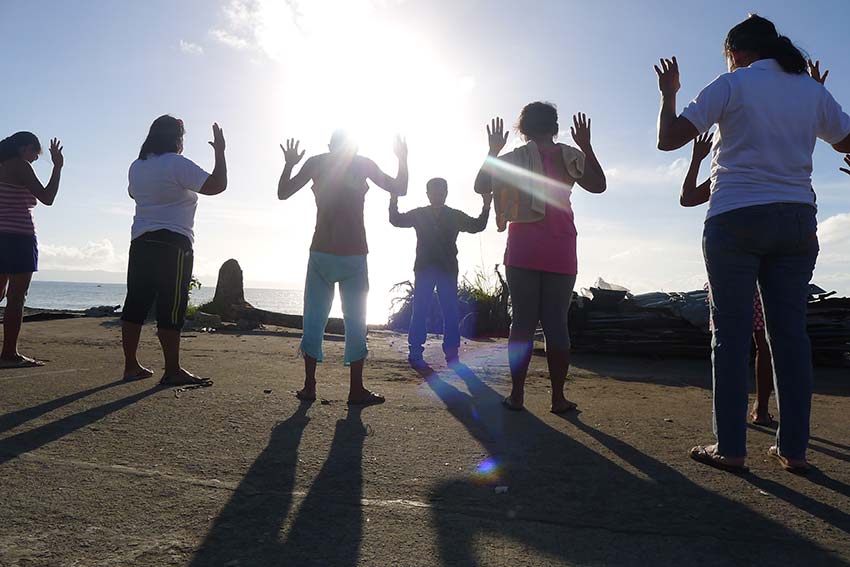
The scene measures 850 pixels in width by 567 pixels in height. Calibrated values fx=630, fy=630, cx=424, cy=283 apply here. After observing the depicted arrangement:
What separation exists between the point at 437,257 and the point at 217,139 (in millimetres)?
2596

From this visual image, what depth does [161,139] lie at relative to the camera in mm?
4758

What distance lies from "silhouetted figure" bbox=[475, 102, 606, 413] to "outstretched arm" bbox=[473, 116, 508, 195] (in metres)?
0.14

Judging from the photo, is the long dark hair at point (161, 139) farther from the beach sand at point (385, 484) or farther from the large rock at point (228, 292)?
the large rock at point (228, 292)

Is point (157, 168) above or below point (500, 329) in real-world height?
above

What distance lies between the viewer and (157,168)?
4617 mm

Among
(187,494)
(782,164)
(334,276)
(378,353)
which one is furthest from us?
(378,353)

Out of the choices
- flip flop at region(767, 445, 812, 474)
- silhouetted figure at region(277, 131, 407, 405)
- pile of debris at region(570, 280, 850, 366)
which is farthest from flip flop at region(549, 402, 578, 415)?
pile of debris at region(570, 280, 850, 366)

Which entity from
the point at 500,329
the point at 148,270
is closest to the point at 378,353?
the point at 148,270

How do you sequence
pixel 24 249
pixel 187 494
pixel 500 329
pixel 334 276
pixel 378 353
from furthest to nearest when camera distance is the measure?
1. pixel 500 329
2. pixel 378 353
3. pixel 24 249
4. pixel 334 276
5. pixel 187 494

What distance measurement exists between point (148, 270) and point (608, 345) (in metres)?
5.08

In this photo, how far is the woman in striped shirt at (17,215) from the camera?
529cm

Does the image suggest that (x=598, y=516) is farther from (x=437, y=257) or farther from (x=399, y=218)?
(x=399, y=218)

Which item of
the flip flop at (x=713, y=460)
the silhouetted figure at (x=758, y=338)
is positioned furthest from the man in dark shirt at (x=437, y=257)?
the flip flop at (x=713, y=460)

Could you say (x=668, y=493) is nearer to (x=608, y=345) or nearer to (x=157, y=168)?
(x=157, y=168)
